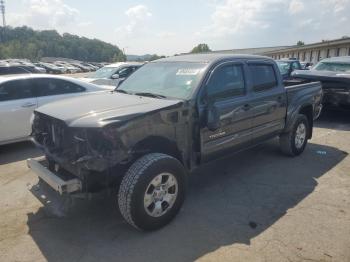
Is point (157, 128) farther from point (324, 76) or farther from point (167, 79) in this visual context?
point (324, 76)

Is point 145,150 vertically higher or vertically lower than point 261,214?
higher

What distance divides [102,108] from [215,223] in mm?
1826

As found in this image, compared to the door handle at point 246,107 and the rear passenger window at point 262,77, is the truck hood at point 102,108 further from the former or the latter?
the rear passenger window at point 262,77

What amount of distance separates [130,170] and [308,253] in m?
1.94

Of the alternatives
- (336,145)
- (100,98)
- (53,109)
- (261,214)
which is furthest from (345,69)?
(53,109)

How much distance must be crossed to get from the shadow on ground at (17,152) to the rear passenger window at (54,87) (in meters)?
1.14

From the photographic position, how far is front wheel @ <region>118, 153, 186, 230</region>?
11.4ft

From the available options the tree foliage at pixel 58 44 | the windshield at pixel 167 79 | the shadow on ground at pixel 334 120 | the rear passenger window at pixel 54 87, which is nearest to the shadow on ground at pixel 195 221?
the windshield at pixel 167 79

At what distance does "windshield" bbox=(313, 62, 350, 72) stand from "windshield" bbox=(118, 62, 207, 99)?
7298 millimetres

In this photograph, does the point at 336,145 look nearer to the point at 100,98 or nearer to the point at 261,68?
the point at 261,68

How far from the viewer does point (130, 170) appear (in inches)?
140

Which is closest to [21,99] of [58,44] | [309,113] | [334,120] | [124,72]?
[309,113]

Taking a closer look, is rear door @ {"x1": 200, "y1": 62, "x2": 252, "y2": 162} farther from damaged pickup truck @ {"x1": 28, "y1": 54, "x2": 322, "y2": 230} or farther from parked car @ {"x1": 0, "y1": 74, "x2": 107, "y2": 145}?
parked car @ {"x1": 0, "y1": 74, "x2": 107, "y2": 145}

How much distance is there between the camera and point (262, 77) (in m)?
5.34
